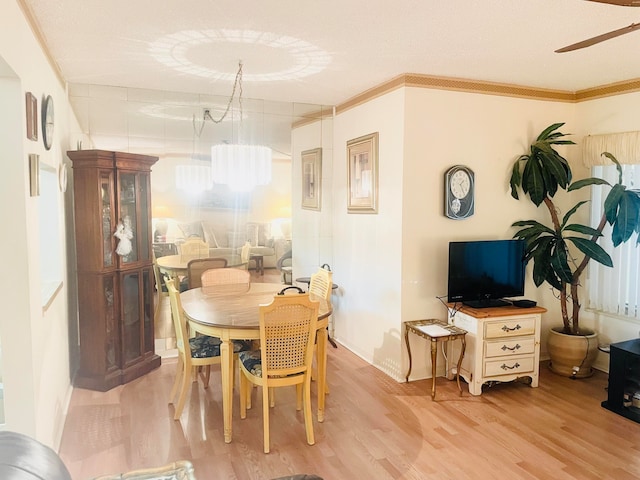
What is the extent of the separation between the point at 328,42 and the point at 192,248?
239cm

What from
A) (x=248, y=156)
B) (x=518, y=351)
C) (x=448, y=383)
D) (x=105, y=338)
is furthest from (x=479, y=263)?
(x=105, y=338)

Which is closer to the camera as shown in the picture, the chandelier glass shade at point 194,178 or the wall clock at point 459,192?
the wall clock at point 459,192

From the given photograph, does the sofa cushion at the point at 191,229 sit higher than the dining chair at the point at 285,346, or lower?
higher

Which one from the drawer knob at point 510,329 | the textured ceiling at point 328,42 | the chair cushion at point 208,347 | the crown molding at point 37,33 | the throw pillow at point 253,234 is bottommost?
the chair cushion at point 208,347

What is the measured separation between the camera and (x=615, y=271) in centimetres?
406

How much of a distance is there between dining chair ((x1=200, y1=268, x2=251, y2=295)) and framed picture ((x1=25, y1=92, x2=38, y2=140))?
190cm

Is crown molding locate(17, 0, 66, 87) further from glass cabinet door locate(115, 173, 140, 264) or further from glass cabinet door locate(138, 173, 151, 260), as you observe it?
glass cabinet door locate(138, 173, 151, 260)

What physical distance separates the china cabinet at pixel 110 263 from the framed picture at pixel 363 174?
1.84 meters

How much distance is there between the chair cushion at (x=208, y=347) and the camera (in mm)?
3256

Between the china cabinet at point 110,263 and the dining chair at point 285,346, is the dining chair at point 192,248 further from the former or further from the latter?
the dining chair at point 285,346

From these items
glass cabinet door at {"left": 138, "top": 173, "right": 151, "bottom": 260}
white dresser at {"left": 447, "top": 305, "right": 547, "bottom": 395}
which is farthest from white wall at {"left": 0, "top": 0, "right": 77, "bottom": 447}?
white dresser at {"left": 447, "top": 305, "right": 547, "bottom": 395}

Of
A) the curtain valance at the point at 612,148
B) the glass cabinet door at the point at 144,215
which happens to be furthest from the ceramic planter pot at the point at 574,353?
the glass cabinet door at the point at 144,215

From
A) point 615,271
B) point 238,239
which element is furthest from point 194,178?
point 615,271

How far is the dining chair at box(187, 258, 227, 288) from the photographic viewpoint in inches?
173
